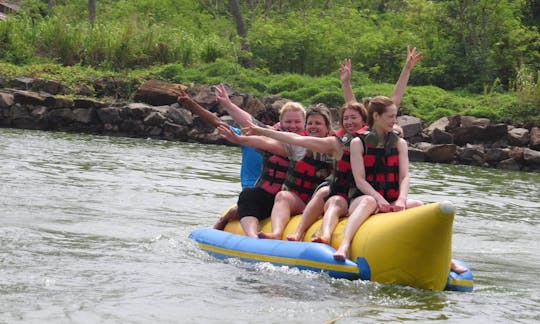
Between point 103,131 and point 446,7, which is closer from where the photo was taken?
point 103,131

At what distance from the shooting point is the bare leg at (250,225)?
6.89 metres

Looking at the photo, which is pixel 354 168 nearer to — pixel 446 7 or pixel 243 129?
pixel 243 129

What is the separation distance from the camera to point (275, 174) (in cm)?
707

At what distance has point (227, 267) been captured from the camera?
21.5ft

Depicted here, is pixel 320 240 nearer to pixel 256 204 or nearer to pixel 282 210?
pixel 282 210

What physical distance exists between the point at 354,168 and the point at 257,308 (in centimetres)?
127

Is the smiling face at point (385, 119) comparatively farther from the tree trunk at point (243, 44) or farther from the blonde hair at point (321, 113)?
the tree trunk at point (243, 44)

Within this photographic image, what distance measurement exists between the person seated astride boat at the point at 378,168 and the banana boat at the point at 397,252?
0.11m

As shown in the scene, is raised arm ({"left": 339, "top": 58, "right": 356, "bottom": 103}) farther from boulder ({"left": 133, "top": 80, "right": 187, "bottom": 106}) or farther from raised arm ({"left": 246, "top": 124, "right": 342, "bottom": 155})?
boulder ({"left": 133, "top": 80, "right": 187, "bottom": 106})

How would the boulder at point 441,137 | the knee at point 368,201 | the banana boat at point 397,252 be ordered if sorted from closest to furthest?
the banana boat at point 397,252 < the knee at point 368,201 < the boulder at point 441,137

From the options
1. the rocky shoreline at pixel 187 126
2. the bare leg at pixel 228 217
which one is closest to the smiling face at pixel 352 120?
the bare leg at pixel 228 217

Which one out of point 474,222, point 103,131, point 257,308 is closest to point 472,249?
point 474,222

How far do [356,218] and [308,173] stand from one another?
91cm

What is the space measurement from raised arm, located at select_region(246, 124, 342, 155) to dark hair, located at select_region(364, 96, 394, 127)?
0.27 metres
